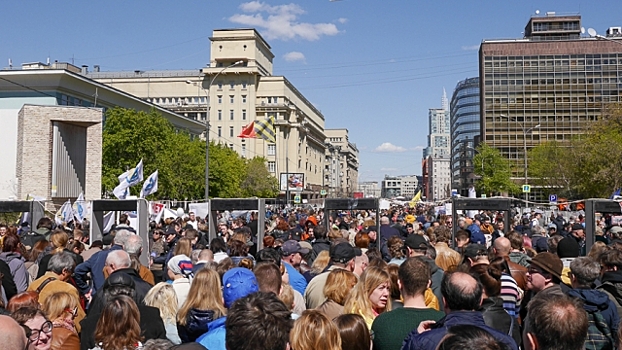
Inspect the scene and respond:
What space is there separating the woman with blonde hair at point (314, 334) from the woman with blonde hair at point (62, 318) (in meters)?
2.26

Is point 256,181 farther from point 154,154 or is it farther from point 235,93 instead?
point 154,154

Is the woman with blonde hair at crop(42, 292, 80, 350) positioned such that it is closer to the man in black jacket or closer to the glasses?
the man in black jacket

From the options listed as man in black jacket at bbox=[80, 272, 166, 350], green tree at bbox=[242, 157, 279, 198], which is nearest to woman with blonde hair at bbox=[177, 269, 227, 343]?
man in black jacket at bbox=[80, 272, 166, 350]

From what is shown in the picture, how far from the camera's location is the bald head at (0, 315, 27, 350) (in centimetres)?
290

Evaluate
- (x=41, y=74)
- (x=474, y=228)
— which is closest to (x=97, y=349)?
(x=474, y=228)

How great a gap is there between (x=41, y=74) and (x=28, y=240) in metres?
42.2

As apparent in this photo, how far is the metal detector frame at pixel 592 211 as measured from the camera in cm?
1370

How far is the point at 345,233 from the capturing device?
13.9 m

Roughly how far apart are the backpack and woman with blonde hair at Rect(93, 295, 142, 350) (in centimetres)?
324

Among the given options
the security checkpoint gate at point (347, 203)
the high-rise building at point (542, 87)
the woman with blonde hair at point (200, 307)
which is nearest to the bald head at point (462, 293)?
the woman with blonde hair at point (200, 307)

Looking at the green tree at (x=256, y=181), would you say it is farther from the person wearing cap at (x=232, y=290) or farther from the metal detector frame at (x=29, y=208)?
the person wearing cap at (x=232, y=290)

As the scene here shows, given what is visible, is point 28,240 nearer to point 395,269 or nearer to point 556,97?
point 395,269

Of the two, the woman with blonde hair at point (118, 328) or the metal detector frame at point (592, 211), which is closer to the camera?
the woman with blonde hair at point (118, 328)

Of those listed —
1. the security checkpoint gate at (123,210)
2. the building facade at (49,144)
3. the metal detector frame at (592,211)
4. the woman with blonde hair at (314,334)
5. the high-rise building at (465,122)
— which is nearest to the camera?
the woman with blonde hair at (314,334)
